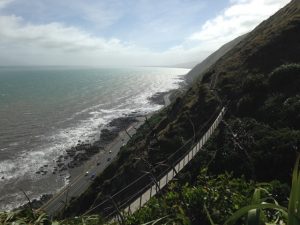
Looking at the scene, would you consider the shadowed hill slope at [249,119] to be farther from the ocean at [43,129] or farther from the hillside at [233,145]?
the ocean at [43,129]

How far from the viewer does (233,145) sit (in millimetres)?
5016

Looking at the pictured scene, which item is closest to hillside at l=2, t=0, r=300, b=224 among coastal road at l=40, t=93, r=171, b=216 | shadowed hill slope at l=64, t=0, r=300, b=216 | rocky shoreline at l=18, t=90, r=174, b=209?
shadowed hill slope at l=64, t=0, r=300, b=216

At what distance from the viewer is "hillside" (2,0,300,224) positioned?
543 cm

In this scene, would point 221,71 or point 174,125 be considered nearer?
point 174,125

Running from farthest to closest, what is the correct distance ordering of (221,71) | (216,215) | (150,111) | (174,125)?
(150,111)
(221,71)
(174,125)
(216,215)

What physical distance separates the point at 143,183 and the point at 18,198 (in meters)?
29.8

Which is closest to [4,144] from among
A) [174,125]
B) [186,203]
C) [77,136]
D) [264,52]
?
[77,136]

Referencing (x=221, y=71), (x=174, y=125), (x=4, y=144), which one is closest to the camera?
(x=174, y=125)

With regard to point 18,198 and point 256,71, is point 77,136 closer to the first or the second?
point 18,198

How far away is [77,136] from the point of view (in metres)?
89.4

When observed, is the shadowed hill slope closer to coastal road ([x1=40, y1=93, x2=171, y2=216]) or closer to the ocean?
coastal road ([x1=40, y1=93, x2=171, y2=216])

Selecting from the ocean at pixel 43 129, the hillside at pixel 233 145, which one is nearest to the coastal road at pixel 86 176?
the ocean at pixel 43 129

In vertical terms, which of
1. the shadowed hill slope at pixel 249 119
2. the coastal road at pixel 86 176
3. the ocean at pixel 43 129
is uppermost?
the shadowed hill slope at pixel 249 119

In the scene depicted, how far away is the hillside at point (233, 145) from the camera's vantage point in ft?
17.8
